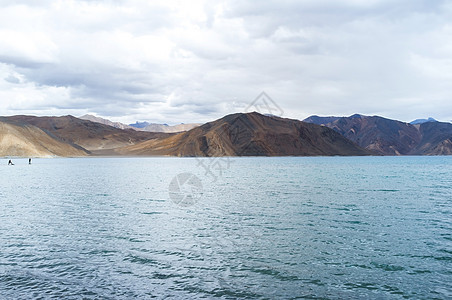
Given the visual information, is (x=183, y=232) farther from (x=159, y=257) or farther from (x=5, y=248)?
(x=5, y=248)

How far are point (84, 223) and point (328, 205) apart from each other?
23.1m

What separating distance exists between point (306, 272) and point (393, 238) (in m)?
9.19

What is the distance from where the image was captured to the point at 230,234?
969 inches

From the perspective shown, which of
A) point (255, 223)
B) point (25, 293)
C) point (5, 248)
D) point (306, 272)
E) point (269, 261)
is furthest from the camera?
point (255, 223)

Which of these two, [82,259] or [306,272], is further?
[82,259]

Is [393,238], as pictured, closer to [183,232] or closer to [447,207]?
[183,232]

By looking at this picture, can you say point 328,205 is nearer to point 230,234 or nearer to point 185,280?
point 230,234

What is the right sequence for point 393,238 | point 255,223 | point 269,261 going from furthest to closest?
point 255,223 → point 393,238 → point 269,261

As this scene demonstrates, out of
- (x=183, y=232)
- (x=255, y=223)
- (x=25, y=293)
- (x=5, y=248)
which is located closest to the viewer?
(x=25, y=293)

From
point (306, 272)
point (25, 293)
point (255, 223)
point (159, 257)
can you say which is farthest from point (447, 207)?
point (25, 293)

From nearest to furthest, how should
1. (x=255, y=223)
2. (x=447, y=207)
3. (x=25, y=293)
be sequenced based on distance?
(x=25, y=293) < (x=255, y=223) < (x=447, y=207)

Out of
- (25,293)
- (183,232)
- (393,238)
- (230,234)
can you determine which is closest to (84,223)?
(183,232)

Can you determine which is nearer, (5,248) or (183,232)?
(5,248)

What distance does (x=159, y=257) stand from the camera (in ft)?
63.3
